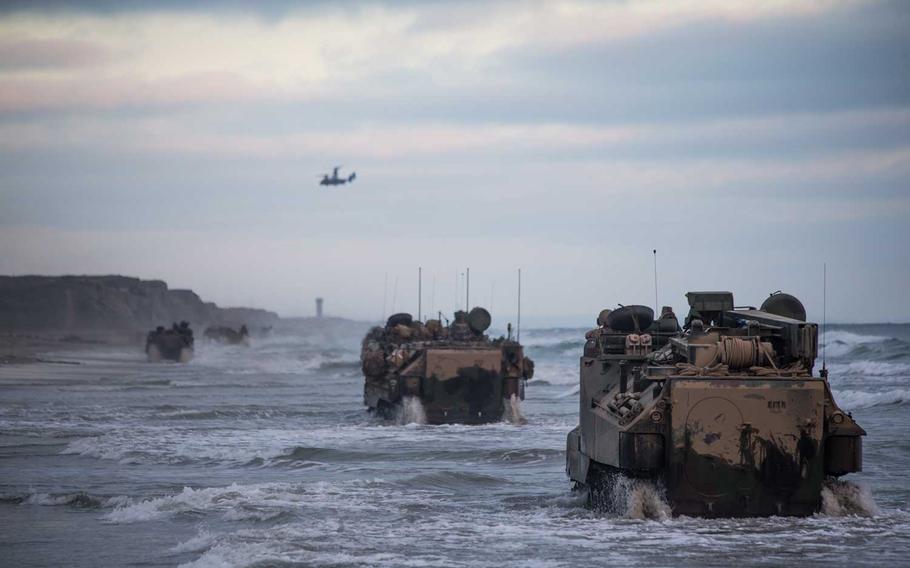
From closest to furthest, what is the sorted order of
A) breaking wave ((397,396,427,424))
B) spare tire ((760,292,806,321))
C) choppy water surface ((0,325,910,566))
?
choppy water surface ((0,325,910,566)) < spare tire ((760,292,806,321)) < breaking wave ((397,396,427,424))

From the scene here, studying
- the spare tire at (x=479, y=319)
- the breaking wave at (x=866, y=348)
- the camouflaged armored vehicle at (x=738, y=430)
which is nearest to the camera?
the camouflaged armored vehicle at (x=738, y=430)

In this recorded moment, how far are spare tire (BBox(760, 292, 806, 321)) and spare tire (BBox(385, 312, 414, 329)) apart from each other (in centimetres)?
2086

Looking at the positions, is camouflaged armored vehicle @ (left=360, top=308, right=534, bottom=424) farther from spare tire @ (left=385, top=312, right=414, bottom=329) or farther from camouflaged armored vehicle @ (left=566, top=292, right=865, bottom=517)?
camouflaged armored vehicle @ (left=566, top=292, right=865, bottom=517)

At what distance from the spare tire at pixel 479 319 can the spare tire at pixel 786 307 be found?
18.6 m

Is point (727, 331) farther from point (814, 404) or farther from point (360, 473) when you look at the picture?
point (360, 473)

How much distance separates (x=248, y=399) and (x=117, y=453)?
19466mm

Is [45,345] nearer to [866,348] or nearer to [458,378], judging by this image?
[866,348]

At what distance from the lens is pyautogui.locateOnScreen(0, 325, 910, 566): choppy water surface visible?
1473 centimetres

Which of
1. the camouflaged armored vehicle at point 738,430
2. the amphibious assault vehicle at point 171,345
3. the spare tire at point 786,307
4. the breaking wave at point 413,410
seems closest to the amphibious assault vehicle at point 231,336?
the amphibious assault vehicle at point 171,345

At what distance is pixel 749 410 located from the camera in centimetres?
1526

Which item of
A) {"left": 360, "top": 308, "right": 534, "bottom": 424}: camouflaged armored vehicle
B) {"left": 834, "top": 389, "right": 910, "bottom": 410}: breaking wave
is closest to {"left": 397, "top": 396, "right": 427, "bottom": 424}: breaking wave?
{"left": 360, "top": 308, "right": 534, "bottom": 424}: camouflaged armored vehicle

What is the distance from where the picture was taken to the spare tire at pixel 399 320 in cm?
3830

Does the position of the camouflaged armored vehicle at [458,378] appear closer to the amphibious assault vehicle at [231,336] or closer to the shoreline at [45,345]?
the shoreline at [45,345]

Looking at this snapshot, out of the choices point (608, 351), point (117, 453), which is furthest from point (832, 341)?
point (608, 351)
